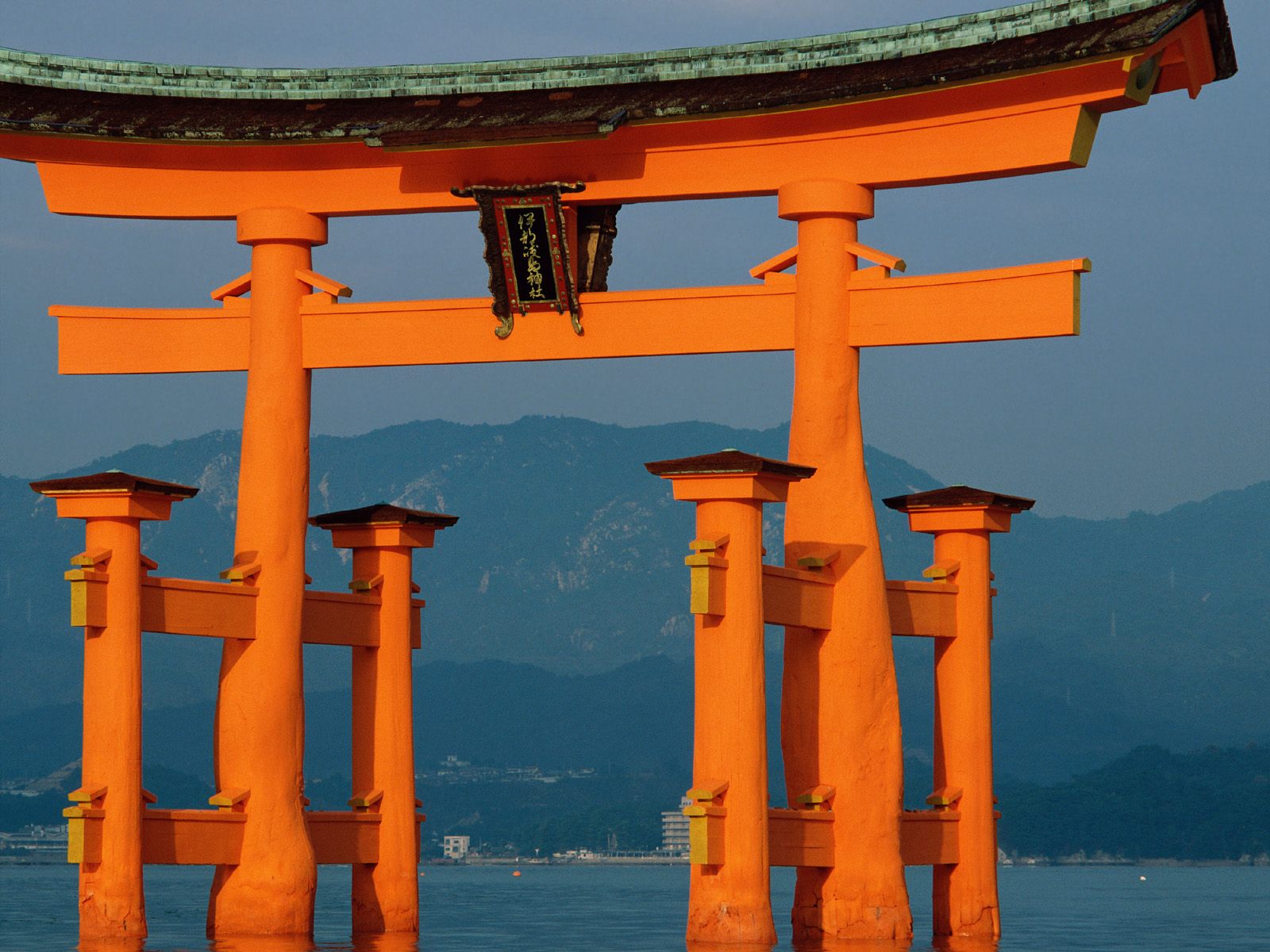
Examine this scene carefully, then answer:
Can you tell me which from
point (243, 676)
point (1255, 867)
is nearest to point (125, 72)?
point (243, 676)

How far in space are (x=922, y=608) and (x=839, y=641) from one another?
1.31 m

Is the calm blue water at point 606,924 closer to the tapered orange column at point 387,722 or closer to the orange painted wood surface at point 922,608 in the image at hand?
the tapered orange column at point 387,722

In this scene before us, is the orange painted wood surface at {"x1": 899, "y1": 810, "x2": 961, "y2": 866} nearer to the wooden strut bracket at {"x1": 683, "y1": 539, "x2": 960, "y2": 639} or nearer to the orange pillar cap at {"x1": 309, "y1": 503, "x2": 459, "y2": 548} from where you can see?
the wooden strut bracket at {"x1": 683, "y1": 539, "x2": 960, "y2": 639}

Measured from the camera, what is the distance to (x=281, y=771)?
15477mm

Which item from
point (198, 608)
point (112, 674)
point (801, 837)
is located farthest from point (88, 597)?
point (801, 837)

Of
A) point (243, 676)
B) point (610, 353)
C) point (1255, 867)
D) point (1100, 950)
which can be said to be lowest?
point (1255, 867)

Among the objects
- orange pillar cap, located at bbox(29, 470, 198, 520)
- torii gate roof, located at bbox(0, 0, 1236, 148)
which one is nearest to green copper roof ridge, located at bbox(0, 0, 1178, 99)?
torii gate roof, located at bbox(0, 0, 1236, 148)

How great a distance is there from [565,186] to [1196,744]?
177051 mm

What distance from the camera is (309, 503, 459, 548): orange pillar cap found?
16344 mm

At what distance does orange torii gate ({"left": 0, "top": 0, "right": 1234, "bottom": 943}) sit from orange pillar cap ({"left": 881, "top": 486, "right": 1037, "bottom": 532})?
4 cm

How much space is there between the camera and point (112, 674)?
1445 centimetres

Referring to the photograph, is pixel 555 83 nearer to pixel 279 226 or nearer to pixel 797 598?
pixel 279 226

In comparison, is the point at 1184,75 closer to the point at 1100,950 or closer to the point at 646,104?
the point at 646,104

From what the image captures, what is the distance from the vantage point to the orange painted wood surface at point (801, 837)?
14180mm
